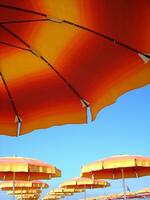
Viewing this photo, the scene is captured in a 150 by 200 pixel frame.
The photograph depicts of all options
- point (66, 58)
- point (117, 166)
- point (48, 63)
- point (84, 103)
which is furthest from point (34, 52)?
point (117, 166)

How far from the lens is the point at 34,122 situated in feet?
11.2

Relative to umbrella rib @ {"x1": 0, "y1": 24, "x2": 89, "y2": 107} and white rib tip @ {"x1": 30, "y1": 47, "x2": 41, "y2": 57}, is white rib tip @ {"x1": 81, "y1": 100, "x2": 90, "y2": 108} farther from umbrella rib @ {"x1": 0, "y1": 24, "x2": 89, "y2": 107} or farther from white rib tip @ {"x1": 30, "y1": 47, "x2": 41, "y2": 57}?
white rib tip @ {"x1": 30, "y1": 47, "x2": 41, "y2": 57}

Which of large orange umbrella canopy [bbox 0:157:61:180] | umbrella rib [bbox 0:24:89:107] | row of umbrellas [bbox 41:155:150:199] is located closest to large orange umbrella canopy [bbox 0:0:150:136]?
umbrella rib [bbox 0:24:89:107]

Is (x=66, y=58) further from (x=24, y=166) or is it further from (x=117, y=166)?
(x=117, y=166)

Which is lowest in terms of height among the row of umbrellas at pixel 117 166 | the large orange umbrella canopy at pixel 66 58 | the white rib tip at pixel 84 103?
the row of umbrellas at pixel 117 166

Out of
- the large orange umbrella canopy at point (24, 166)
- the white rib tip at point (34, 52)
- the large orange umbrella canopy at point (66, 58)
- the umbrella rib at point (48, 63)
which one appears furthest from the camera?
the large orange umbrella canopy at point (24, 166)

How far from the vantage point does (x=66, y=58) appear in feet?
9.39

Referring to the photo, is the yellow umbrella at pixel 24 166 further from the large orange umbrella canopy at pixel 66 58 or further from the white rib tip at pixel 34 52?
the white rib tip at pixel 34 52

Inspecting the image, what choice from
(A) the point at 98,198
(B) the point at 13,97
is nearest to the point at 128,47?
(B) the point at 13,97

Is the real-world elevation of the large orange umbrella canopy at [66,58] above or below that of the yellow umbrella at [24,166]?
above

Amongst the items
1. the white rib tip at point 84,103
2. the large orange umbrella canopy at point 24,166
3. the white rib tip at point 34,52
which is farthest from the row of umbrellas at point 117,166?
the white rib tip at point 34,52

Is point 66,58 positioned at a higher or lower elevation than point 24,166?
higher

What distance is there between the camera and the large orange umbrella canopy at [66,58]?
225cm

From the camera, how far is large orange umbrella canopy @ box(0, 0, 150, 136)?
225cm
